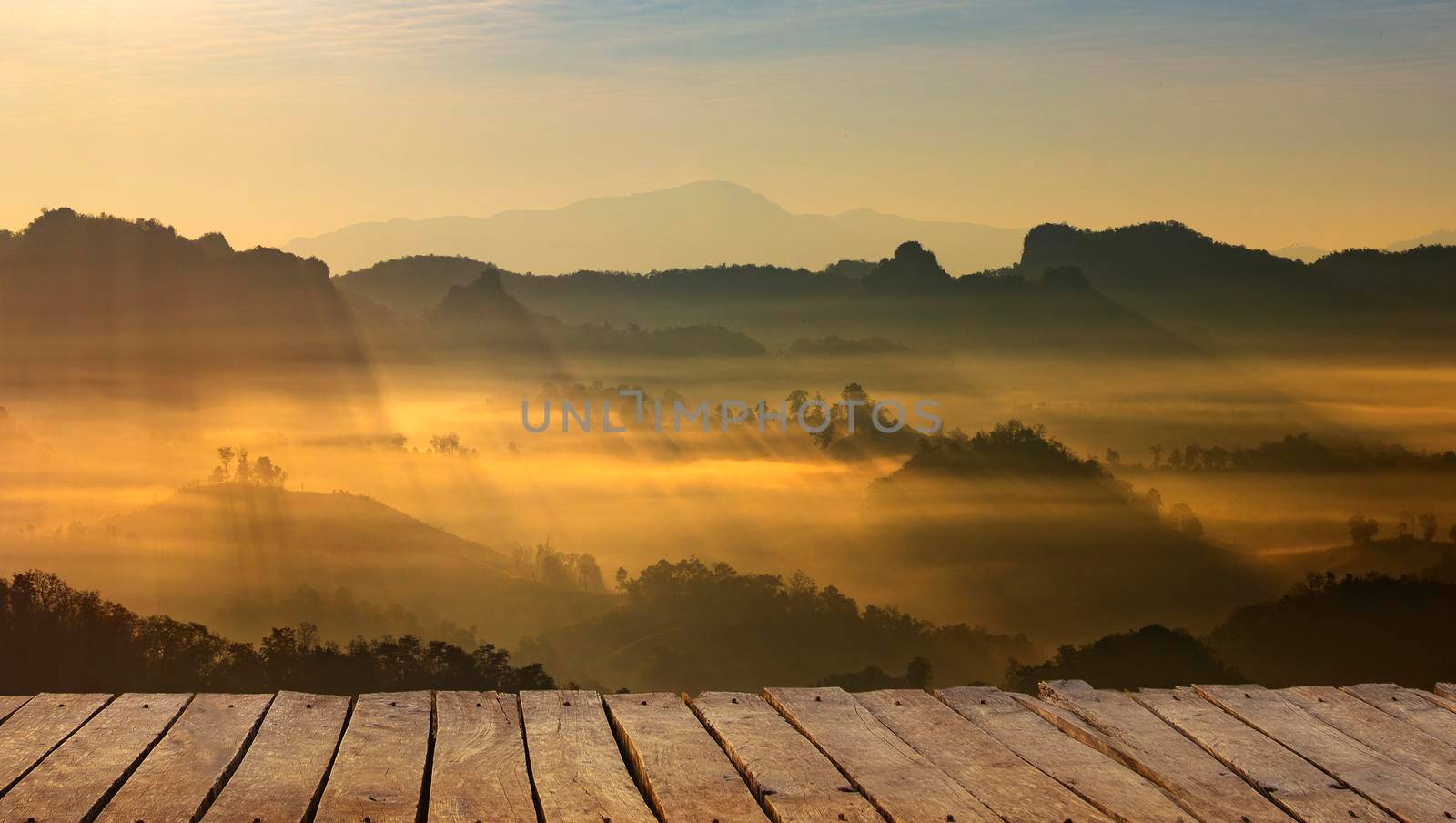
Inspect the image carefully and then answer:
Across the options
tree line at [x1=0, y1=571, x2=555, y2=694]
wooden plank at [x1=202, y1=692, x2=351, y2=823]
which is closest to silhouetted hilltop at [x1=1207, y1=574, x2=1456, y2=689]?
tree line at [x1=0, y1=571, x2=555, y2=694]

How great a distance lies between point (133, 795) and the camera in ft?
11.8

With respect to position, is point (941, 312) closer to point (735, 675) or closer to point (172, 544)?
point (735, 675)

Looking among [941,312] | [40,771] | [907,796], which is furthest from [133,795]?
[941,312]

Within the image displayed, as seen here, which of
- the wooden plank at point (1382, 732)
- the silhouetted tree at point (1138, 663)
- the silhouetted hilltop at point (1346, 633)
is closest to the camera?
the wooden plank at point (1382, 732)

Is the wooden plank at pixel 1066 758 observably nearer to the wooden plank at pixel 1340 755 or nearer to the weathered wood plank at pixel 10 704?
the wooden plank at pixel 1340 755

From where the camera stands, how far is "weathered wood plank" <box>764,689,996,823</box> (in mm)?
3592

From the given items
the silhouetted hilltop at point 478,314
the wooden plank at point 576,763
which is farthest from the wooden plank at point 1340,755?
the silhouetted hilltop at point 478,314

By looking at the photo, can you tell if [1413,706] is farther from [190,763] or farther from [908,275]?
[908,275]

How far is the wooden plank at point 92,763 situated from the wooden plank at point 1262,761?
3287 mm

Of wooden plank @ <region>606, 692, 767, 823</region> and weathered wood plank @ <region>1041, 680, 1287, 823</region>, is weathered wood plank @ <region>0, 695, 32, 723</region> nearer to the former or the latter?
wooden plank @ <region>606, 692, 767, 823</region>

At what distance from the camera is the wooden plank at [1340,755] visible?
12.6 ft

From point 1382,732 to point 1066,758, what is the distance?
1263mm

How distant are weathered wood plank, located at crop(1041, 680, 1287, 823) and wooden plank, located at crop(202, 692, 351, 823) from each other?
239 centimetres

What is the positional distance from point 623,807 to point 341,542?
57.1ft
